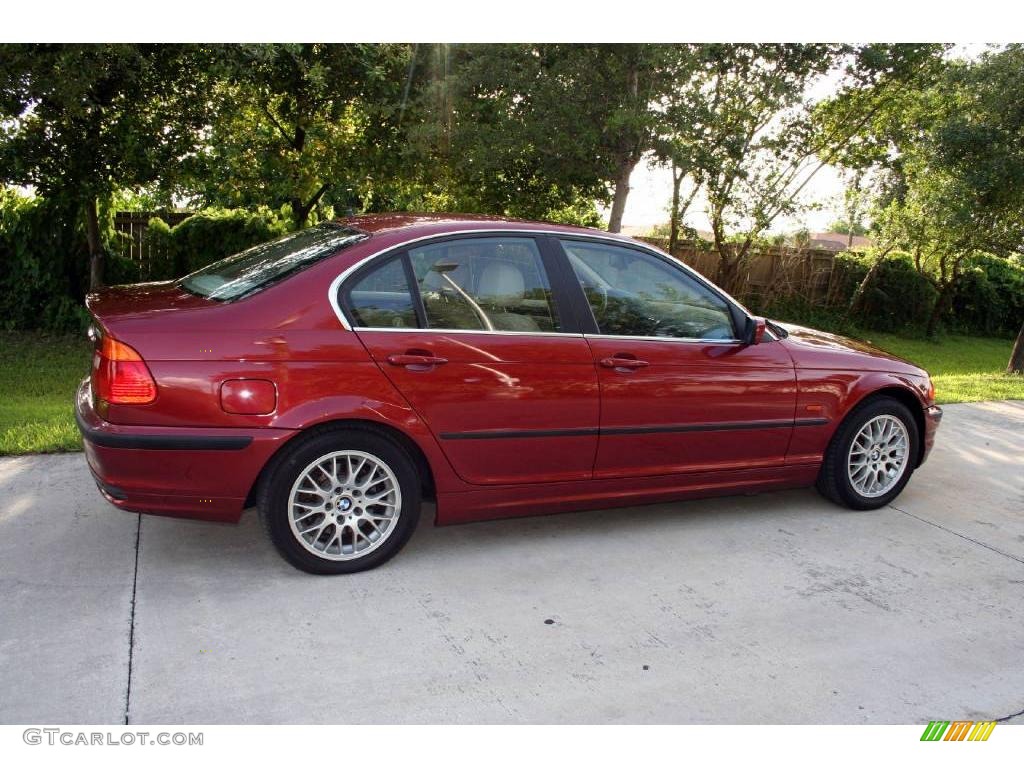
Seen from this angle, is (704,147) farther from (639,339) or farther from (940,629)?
(940,629)

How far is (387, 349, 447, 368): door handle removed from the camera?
13.0 ft

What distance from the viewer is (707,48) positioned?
30.8 ft

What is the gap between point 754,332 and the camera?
15.6 feet

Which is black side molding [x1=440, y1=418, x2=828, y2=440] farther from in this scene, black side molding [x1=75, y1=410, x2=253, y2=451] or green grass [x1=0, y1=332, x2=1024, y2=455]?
green grass [x1=0, y1=332, x2=1024, y2=455]

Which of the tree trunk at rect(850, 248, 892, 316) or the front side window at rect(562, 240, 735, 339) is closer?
the front side window at rect(562, 240, 735, 339)

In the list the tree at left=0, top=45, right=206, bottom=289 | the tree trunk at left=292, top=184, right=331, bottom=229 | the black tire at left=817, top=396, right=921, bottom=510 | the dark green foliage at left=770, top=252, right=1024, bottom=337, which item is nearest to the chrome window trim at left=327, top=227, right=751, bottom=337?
the black tire at left=817, top=396, right=921, bottom=510

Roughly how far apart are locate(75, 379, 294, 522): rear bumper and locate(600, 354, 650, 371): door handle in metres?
1.53

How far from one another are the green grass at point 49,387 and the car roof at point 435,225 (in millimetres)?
2719

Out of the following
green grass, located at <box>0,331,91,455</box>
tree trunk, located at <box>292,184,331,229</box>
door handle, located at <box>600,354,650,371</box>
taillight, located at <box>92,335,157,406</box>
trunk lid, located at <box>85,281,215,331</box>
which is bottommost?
green grass, located at <box>0,331,91,455</box>

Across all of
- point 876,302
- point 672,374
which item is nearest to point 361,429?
point 672,374

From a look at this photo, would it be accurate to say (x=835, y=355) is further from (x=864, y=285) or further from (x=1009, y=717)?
(x=864, y=285)

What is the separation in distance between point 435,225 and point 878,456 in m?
2.92

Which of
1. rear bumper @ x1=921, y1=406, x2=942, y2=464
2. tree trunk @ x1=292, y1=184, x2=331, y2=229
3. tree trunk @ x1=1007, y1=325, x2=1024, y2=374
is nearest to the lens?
rear bumper @ x1=921, y1=406, x2=942, y2=464

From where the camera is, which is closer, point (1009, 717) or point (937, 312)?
point (1009, 717)
